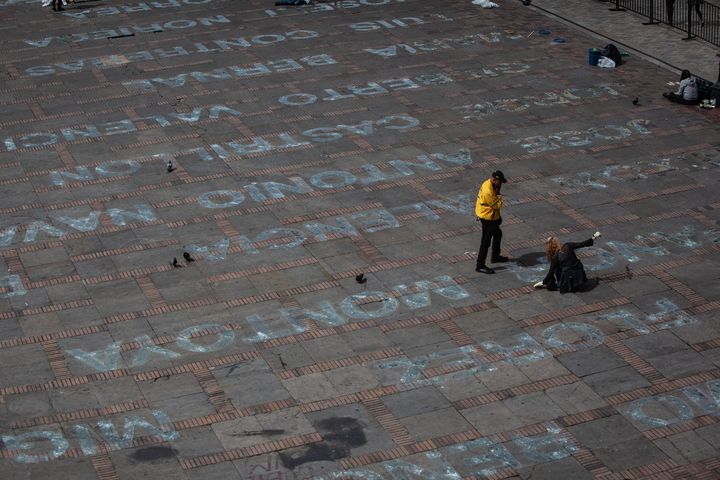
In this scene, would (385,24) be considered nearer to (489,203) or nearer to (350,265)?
(350,265)

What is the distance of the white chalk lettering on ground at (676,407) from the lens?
1577 cm

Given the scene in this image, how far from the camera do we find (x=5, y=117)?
90.6 feet

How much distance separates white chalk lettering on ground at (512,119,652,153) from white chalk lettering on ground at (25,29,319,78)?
28.1 feet

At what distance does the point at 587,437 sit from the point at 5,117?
56.7 ft

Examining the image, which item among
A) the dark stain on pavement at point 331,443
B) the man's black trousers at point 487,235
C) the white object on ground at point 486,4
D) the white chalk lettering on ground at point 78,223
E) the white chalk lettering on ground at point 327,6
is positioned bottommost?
the white object on ground at point 486,4

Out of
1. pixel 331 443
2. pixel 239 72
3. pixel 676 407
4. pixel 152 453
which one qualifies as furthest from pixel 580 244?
pixel 239 72

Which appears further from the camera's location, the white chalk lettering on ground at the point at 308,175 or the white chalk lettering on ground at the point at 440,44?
the white chalk lettering on ground at the point at 440,44

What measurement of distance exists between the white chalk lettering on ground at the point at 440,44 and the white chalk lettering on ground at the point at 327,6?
14.8ft

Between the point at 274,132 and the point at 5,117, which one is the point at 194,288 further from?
the point at 5,117

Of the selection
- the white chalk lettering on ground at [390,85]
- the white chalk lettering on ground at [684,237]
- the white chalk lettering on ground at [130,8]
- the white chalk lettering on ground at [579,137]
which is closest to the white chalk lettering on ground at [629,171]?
the white chalk lettering on ground at [579,137]

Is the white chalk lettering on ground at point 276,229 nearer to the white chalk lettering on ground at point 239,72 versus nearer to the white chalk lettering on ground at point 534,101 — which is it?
the white chalk lettering on ground at point 534,101

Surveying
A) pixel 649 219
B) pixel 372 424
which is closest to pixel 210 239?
pixel 372 424

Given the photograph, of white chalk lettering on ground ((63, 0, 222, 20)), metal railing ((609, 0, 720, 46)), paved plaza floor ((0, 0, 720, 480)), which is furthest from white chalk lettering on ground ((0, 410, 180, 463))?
white chalk lettering on ground ((63, 0, 222, 20))

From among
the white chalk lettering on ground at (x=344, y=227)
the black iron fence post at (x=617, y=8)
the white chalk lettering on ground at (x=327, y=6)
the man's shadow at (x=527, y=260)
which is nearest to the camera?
the man's shadow at (x=527, y=260)
